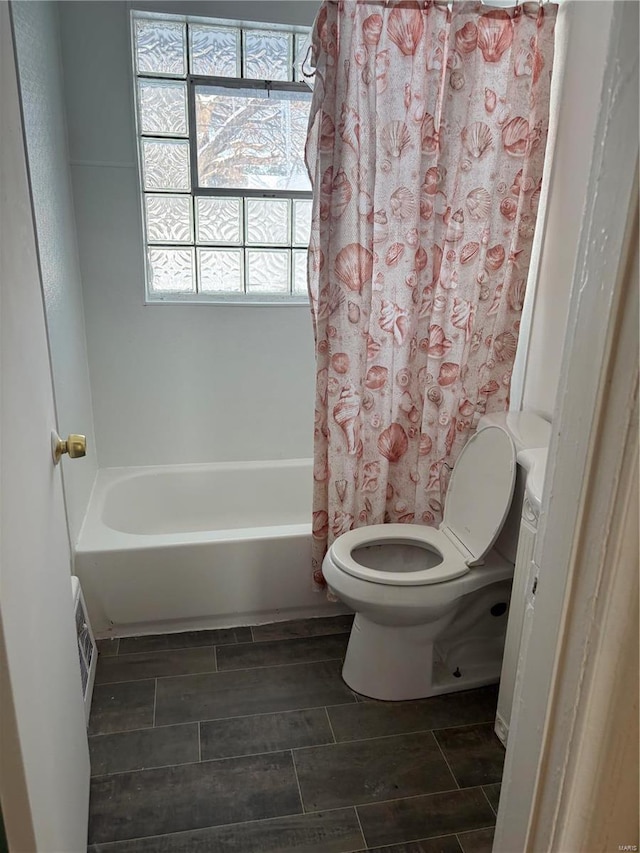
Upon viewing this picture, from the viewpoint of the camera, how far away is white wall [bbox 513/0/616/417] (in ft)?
5.94

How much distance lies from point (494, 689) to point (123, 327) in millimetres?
1971

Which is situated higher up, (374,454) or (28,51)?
(28,51)

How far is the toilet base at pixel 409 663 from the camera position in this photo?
1921 mm

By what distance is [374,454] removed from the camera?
2176mm

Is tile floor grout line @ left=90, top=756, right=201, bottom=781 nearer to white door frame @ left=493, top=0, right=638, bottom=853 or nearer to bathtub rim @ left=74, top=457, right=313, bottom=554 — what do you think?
bathtub rim @ left=74, top=457, right=313, bottom=554

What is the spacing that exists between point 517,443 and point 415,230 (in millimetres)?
742

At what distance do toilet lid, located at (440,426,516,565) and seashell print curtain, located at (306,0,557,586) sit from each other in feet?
0.45

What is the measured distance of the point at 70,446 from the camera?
3.94 ft

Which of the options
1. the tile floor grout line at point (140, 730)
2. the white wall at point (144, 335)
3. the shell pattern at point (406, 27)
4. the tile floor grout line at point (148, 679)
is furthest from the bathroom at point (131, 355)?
the shell pattern at point (406, 27)

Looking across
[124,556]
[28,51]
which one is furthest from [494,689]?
[28,51]

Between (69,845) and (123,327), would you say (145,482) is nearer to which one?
(123,327)

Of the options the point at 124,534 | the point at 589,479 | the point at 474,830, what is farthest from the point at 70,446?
the point at 474,830

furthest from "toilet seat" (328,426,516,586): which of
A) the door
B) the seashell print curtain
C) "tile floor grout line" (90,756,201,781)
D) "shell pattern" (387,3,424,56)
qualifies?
"shell pattern" (387,3,424,56)

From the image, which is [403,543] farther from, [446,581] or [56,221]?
[56,221]
